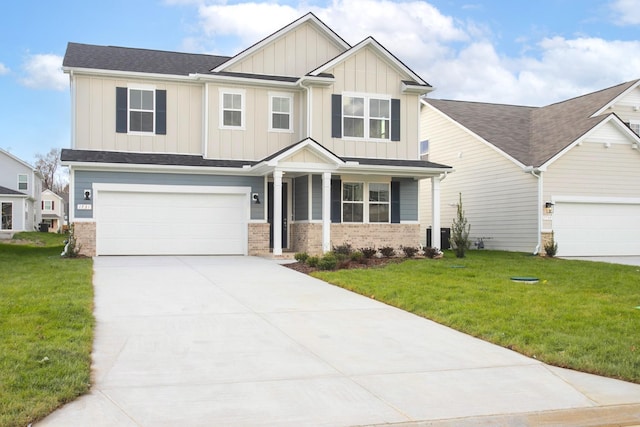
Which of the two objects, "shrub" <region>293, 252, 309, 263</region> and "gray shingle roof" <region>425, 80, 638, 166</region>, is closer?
"shrub" <region>293, 252, 309, 263</region>

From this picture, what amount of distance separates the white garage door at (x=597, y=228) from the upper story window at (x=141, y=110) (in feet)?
45.0

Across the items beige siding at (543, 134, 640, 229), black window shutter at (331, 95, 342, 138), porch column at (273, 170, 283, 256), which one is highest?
black window shutter at (331, 95, 342, 138)

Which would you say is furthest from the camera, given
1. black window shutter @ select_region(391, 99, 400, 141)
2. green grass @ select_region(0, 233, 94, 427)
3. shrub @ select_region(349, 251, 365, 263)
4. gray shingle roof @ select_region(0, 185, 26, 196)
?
gray shingle roof @ select_region(0, 185, 26, 196)

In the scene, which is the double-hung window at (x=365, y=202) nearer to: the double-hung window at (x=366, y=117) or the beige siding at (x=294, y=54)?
the double-hung window at (x=366, y=117)

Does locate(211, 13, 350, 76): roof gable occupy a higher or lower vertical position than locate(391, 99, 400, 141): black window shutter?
higher

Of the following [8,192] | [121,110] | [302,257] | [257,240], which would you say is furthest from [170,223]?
[8,192]

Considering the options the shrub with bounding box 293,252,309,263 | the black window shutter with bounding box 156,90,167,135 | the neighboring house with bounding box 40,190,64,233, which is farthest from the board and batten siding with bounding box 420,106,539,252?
the neighboring house with bounding box 40,190,64,233

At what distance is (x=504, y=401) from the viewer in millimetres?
5938

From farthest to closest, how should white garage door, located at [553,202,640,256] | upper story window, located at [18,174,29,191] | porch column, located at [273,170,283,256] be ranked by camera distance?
1. upper story window, located at [18,174,29,191]
2. white garage door, located at [553,202,640,256]
3. porch column, located at [273,170,283,256]

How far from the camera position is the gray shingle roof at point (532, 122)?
23.3 m

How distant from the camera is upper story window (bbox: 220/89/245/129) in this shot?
2094 cm

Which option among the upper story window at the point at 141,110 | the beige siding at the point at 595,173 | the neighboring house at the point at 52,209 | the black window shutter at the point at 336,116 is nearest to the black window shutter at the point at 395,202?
the black window shutter at the point at 336,116

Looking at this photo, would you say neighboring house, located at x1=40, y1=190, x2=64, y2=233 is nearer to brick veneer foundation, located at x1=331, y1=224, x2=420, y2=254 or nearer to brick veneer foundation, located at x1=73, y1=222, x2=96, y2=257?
brick veneer foundation, located at x1=73, y1=222, x2=96, y2=257

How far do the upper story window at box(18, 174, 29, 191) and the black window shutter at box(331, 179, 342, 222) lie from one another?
36850 millimetres
